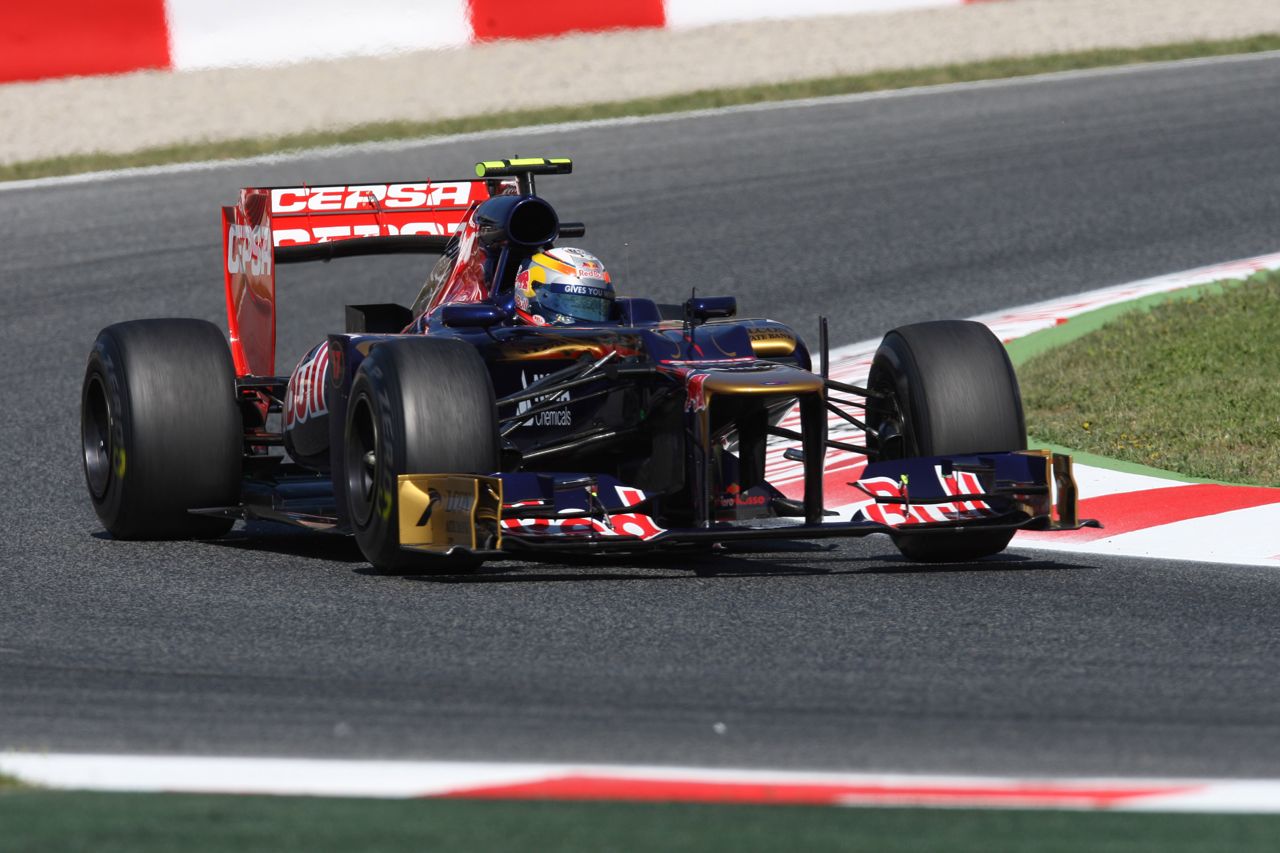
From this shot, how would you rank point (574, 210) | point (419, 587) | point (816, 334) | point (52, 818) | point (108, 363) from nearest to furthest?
point (52, 818) → point (419, 587) → point (108, 363) → point (816, 334) → point (574, 210)

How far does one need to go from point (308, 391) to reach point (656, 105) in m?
10.9

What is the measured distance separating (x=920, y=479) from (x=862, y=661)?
1.74 meters

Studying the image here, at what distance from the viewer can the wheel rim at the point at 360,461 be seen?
7.84 meters

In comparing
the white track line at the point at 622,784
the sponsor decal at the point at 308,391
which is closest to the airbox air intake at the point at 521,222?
the sponsor decal at the point at 308,391

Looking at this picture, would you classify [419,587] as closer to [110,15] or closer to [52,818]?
[52,818]

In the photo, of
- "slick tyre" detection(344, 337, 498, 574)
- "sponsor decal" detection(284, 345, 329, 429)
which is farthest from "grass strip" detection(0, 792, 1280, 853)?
"sponsor decal" detection(284, 345, 329, 429)

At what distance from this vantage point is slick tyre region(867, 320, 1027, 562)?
25.9ft

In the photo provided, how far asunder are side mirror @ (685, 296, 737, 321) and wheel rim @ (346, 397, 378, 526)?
1276 millimetres

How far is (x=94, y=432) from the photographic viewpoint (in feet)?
30.2

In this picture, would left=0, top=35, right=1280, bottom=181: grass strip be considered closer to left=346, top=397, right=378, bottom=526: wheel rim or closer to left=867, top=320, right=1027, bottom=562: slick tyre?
left=346, top=397, right=378, bottom=526: wheel rim

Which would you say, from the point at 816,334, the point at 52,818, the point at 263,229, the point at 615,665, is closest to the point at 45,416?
the point at 263,229

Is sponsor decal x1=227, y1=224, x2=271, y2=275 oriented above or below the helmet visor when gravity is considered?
above

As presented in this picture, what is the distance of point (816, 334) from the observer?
13109 millimetres

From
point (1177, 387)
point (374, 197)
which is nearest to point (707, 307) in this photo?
point (374, 197)
